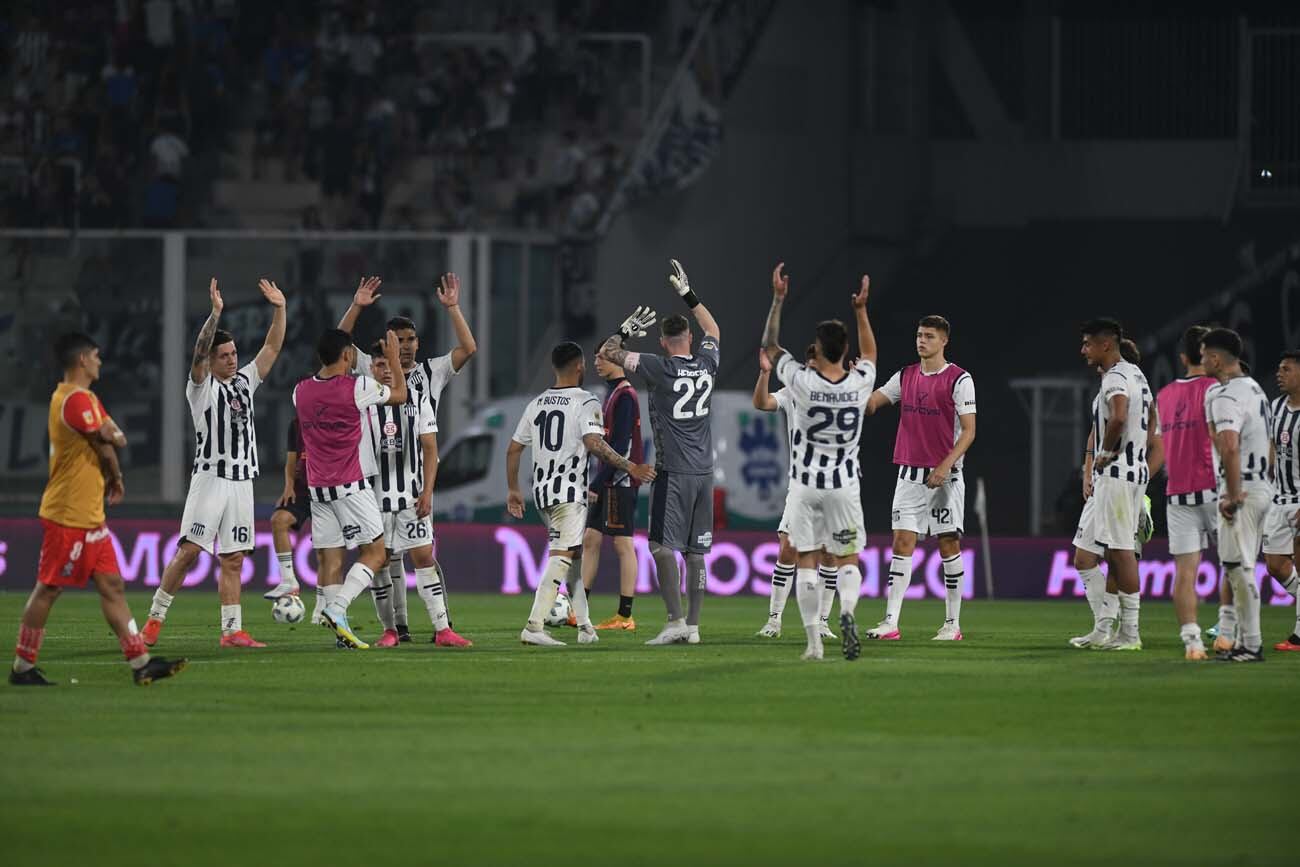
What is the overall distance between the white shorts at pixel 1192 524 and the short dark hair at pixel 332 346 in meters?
5.95

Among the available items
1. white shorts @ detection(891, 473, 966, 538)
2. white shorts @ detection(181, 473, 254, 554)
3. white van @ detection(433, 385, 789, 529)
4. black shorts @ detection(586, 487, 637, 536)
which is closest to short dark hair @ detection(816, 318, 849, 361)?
white shorts @ detection(891, 473, 966, 538)

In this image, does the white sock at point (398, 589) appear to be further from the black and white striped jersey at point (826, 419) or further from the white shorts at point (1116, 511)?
the white shorts at point (1116, 511)

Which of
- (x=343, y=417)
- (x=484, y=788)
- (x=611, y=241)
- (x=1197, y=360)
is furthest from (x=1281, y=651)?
(x=611, y=241)

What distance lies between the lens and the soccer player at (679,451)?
1614 centimetres

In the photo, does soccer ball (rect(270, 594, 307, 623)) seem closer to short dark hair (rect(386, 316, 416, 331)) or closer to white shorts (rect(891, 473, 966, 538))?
short dark hair (rect(386, 316, 416, 331))

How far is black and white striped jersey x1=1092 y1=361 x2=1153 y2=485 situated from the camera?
15344 mm

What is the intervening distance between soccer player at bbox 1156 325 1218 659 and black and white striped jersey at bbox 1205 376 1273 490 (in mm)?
222

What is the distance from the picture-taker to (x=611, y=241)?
3219cm

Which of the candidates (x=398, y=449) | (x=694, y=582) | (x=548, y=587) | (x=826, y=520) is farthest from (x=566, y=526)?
(x=826, y=520)

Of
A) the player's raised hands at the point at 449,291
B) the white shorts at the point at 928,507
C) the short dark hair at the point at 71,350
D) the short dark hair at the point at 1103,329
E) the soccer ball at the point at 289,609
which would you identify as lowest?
the soccer ball at the point at 289,609

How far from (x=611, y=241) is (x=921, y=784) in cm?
2281

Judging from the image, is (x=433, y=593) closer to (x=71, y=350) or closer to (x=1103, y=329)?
(x=71, y=350)

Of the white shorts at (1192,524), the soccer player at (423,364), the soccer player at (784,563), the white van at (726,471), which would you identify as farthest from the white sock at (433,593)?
the white van at (726,471)

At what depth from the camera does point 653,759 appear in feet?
34.6
